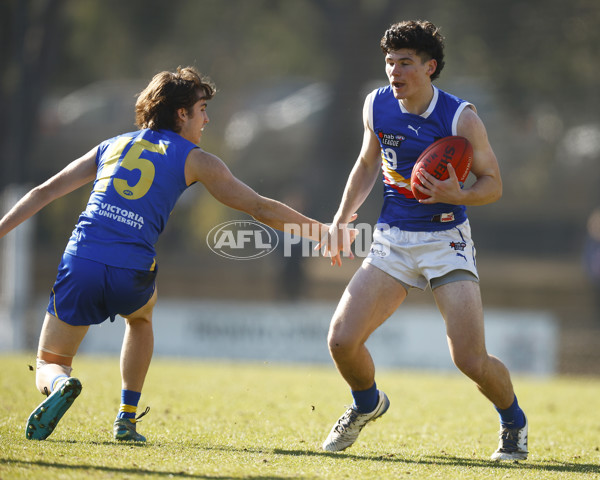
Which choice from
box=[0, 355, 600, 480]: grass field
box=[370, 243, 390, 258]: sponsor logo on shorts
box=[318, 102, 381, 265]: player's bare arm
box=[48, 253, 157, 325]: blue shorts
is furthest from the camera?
box=[318, 102, 381, 265]: player's bare arm

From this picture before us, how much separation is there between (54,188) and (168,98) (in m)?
0.75

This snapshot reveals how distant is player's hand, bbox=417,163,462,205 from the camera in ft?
13.5

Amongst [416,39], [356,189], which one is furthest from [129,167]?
[416,39]

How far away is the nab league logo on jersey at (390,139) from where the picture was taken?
4.43 m

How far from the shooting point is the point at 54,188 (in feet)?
14.0

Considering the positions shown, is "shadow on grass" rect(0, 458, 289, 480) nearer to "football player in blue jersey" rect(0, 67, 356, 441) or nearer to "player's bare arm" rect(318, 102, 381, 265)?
"football player in blue jersey" rect(0, 67, 356, 441)

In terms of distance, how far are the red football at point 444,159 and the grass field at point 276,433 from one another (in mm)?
1444

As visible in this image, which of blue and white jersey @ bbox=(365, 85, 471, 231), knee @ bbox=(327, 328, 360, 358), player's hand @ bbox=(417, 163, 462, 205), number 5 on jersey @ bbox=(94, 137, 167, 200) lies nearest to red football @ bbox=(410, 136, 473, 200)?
player's hand @ bbox=(417, 163, 462, 205)

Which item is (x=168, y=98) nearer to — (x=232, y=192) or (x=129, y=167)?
(x=129, y=167)

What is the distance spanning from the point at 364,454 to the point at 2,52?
15.3m

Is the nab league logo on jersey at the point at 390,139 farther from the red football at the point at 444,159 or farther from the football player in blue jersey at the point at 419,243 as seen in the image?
the red football at the point at 444,159

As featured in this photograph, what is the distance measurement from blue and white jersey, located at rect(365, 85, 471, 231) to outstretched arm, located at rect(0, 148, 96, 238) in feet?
5.04

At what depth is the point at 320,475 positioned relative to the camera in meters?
3.57

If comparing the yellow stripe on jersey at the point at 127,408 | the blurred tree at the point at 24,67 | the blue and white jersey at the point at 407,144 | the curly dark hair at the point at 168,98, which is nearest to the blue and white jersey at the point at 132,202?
the curly dark hair at the point at 168,98
